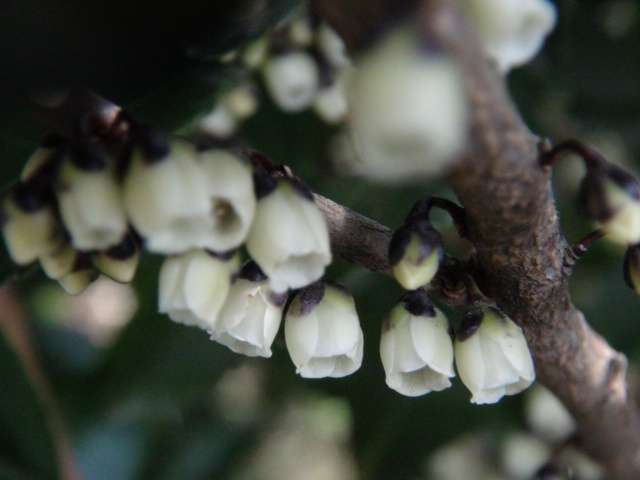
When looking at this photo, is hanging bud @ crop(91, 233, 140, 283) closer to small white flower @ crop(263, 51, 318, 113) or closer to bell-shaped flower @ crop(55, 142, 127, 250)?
bell-shaped flower @ crop(55, 142, 127, 250)

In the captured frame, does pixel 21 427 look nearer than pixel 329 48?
Yes

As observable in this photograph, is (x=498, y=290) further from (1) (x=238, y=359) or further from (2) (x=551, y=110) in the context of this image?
(2) (x=551, y=110)

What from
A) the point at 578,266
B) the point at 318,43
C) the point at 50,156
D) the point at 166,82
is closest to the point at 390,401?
the point at 578,266

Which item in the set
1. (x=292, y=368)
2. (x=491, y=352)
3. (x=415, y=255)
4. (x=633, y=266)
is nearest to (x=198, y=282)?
(x=415, y=255)

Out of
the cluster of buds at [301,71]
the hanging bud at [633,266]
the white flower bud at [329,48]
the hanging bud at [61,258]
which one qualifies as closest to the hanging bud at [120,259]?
the hanging bud at [61,258]

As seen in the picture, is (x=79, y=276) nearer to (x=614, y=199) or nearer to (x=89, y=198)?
(x=89, y=198)

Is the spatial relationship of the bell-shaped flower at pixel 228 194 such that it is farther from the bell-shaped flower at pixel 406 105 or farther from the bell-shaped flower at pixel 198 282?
the bell-shaped flower at pixel 406 105
